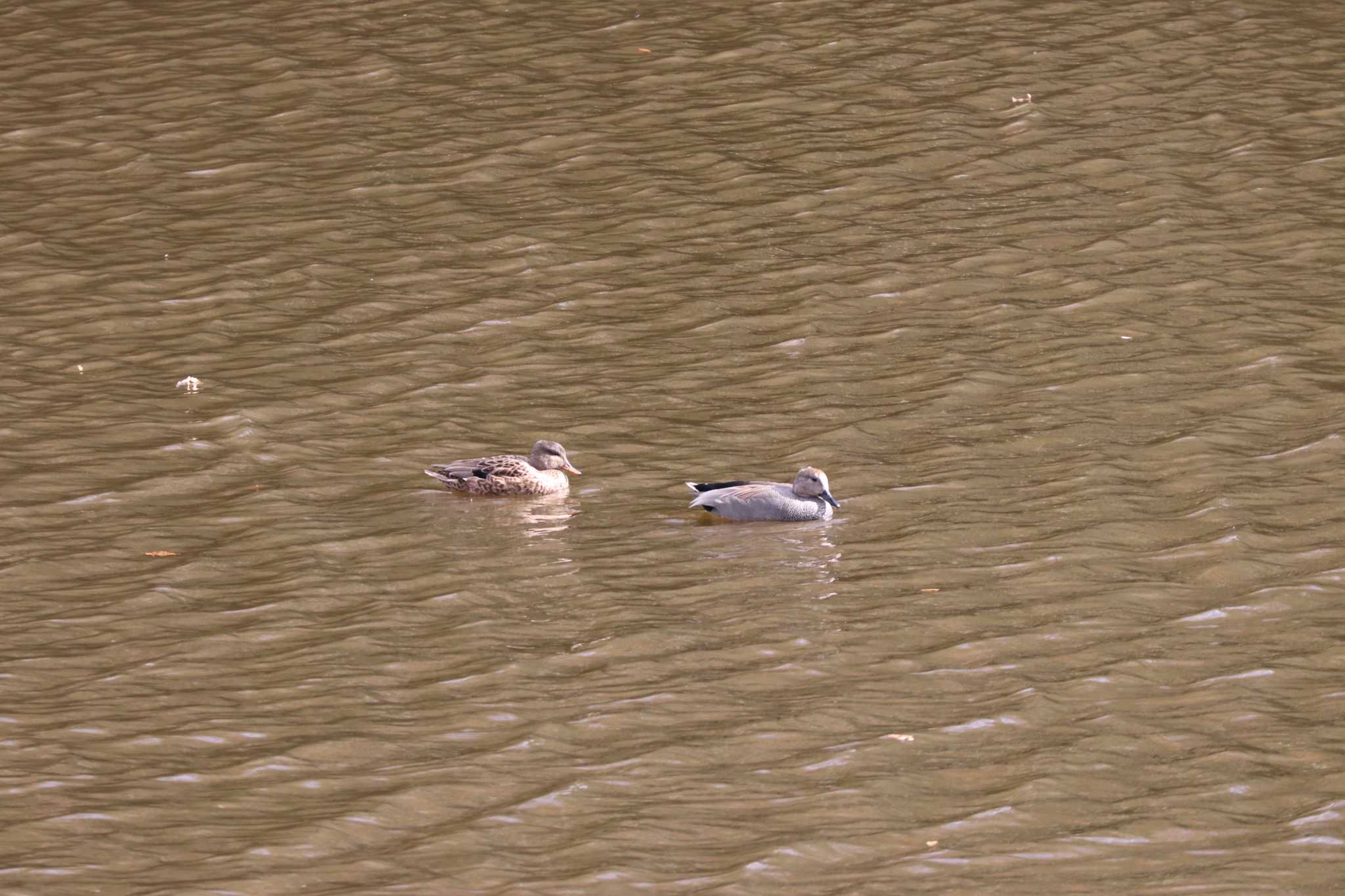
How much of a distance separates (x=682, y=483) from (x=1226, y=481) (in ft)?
11.3

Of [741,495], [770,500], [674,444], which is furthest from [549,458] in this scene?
[770,500]

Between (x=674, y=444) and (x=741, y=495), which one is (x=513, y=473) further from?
(x=741, y=495)

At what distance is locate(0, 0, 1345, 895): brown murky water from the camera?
8.27m

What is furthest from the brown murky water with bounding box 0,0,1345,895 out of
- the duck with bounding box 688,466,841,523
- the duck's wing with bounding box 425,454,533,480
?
the duck's wing with bounding box 425,454,533,480

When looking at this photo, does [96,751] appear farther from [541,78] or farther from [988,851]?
[541,78]

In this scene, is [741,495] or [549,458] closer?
[741,495]

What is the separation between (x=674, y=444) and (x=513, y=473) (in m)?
1.39

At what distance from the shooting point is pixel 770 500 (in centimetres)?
1159

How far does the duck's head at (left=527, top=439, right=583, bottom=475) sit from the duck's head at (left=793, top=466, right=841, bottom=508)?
5.23 ft

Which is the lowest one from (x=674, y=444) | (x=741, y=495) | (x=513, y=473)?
(x=674, y=444)

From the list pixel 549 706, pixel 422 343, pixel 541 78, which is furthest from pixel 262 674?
pixel 541 78

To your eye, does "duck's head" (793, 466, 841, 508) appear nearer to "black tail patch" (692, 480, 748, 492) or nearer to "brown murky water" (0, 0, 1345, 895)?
"brown murky water" (0, 0, 1345, 895)

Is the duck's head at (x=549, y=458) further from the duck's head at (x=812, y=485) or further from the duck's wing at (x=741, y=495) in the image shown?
the duck's head at (x=812, y=485)

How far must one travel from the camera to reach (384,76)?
67.9 ft
